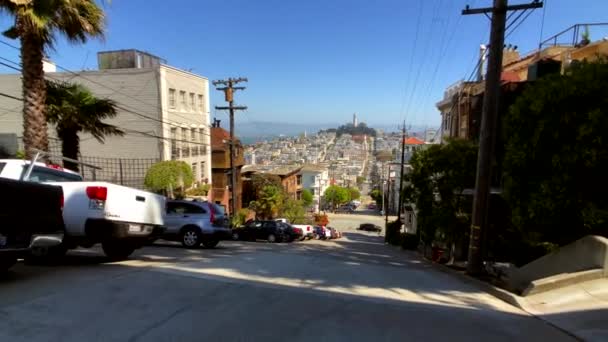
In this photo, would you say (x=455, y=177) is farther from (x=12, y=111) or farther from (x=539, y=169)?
(x=12, y=111)

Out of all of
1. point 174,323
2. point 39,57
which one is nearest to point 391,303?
point 174,323

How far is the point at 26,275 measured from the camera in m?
6.77

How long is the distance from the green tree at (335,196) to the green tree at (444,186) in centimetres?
9313

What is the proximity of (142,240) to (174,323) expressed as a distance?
15.2 ft

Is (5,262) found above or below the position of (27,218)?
below

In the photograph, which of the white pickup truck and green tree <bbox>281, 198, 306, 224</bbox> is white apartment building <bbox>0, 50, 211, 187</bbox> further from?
the white pickup truck

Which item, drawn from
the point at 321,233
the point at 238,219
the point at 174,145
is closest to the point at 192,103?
the point at 174,145

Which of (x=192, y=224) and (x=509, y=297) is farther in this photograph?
(x=192, y=224)

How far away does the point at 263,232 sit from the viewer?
28.3m

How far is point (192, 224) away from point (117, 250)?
494 cm

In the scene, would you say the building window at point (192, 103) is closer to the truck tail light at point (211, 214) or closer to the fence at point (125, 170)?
the fence at point (125, 170)

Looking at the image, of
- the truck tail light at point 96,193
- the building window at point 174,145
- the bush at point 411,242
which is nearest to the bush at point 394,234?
the bush at point 411,242

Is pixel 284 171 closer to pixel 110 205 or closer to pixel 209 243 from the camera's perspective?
pixel 209 243

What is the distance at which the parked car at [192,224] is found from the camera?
47.2 ft
